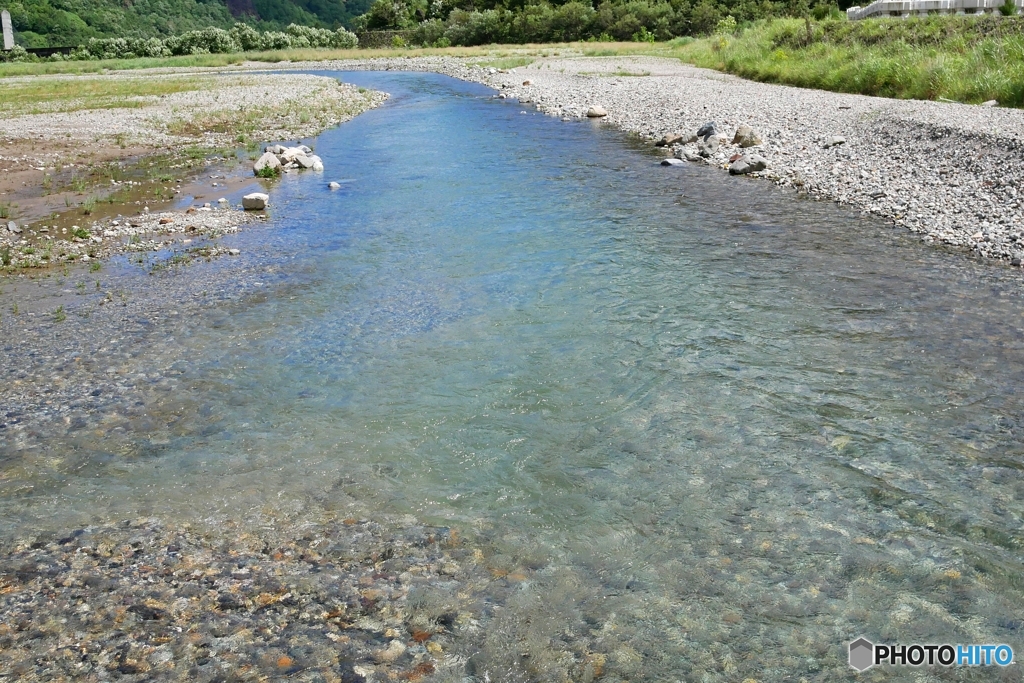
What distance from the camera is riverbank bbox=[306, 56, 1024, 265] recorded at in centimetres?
1378

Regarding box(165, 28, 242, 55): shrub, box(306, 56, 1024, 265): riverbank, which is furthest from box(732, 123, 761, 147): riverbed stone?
box(165, 28, 242, 55): shrub

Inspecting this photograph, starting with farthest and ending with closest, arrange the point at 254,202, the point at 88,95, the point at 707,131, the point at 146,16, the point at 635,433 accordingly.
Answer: the point at 146,16 < the point at 88,95 < the point at 707,131 < the point at 254,202 < the point at 635,433

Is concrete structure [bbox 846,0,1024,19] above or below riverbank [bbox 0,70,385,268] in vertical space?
above

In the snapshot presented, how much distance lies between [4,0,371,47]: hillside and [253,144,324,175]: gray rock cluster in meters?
112

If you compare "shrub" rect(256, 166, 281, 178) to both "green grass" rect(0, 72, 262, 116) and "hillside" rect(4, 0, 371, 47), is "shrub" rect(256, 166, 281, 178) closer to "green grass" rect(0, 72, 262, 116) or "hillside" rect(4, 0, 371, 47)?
"green grass" rect(0, 72, 262, 116)

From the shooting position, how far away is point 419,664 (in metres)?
4.85

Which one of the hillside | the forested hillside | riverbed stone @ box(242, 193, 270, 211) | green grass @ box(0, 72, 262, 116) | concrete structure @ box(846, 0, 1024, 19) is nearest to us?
riverbed stone @ box(242, 193, 270, 211)

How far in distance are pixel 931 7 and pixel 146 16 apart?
12975 cm

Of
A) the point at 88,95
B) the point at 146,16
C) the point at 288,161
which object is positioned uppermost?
the point at 146,16

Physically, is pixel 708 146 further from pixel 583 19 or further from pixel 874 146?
pixel 583 19

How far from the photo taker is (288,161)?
69.3 feet

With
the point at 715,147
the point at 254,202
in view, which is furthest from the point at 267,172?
the point at 715,147

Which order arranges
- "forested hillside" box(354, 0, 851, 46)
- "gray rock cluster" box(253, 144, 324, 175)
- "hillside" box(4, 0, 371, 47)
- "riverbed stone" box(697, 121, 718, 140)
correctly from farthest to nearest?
"hillside" box(4, 0, 371, 47) → "forested hillside" box(354, 0, 851, 46) → "riverbed stone" box(697, 121, 718, 140) → "gray rock cluster" box(253, 144, 324, 175)

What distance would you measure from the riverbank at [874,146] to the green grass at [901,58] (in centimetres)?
124
